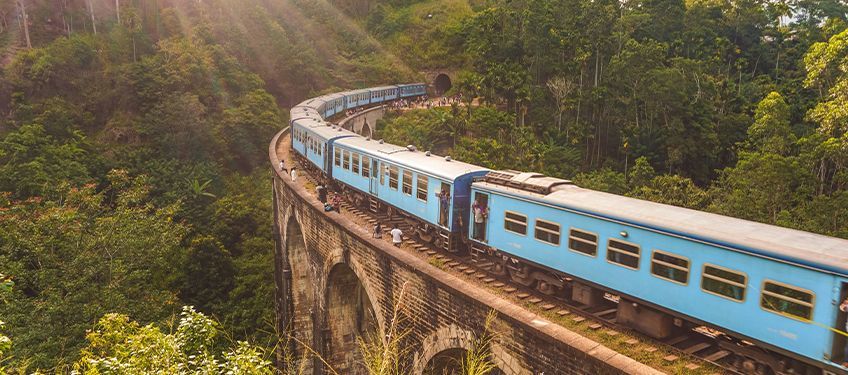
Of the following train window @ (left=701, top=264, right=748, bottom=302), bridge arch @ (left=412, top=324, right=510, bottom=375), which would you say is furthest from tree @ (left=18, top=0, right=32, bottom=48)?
train window @ (left=701, top=264, right=748, bottom=302)

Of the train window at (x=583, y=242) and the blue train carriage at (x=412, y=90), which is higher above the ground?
the train window at (x=583, y=242)

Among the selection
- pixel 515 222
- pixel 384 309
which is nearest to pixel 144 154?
pixel 384 309

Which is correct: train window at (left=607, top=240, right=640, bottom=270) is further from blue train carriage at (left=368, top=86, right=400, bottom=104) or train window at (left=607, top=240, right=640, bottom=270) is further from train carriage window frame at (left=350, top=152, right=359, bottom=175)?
blue train carriage at (left=368, top=86, right=400, bottom=104)

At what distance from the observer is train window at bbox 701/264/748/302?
23.5 ft

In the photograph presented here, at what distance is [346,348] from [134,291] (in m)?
7.26

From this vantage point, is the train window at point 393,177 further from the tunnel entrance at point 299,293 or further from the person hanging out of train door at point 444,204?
the tunnel entrance at point 299,293

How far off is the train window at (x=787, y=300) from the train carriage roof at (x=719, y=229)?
0.36 m

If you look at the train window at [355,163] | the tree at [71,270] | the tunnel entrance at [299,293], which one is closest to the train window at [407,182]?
the train window at [355,163]

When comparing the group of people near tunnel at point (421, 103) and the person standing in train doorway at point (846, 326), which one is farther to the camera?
the group of people near tunnel at point (421, 103)

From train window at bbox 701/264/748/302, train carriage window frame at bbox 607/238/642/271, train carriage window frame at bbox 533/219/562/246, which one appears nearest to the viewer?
train window at bbox 701/264/748/302

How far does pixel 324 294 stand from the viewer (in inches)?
655

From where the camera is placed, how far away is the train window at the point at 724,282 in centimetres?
715

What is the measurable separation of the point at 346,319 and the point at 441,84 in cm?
4614

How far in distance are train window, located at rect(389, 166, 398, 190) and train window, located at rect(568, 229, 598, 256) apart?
5.90 metres
